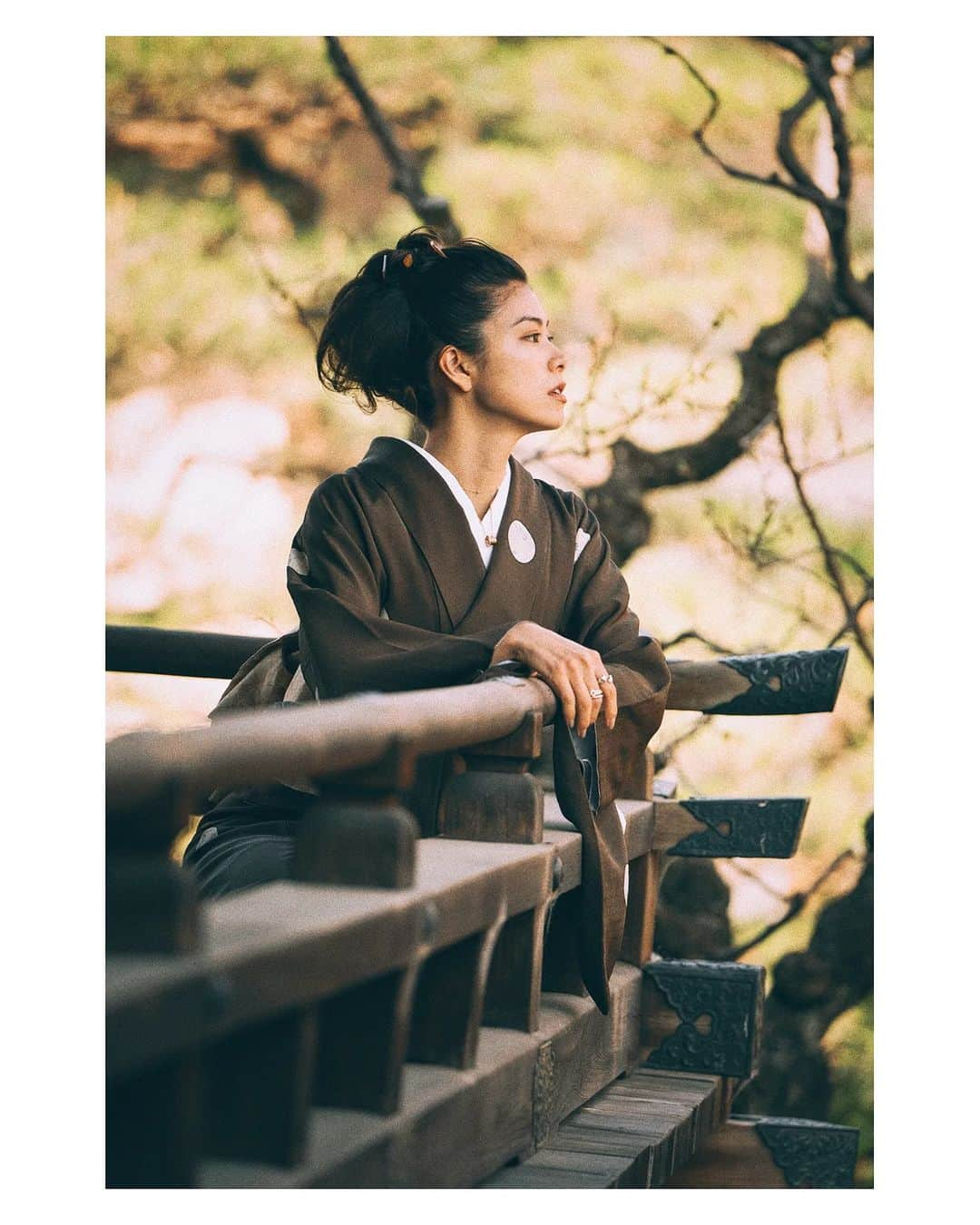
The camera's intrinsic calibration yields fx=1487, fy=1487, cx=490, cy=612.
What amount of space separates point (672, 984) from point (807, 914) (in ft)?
8.05

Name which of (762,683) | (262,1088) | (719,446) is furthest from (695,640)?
(262,1088)

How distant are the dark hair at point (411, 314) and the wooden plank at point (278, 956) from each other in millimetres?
1005

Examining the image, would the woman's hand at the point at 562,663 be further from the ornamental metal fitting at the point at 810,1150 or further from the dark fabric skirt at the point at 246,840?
the ornamental metal fitting at the point at 810,1150

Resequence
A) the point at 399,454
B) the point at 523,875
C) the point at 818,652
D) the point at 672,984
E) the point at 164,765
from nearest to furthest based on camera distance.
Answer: the point at 164,765 < the point at 523,875 < the point at 399,454 < the point at 672,984 < the point at 818,652

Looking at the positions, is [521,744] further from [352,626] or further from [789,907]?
[789,907]

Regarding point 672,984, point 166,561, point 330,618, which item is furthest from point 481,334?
point 166,561

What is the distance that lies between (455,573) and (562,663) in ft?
1.09

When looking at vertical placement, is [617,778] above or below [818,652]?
below

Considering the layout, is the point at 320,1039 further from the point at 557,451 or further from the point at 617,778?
the point at 557,451

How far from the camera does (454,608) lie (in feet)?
6.99

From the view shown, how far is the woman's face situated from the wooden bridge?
0.59 meters

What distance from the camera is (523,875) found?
66.7 inches

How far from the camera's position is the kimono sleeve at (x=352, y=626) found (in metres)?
1.92

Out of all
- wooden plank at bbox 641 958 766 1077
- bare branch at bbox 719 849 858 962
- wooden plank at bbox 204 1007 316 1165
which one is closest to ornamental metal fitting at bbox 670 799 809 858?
wooden plank at bbox 641 958 766 1077
